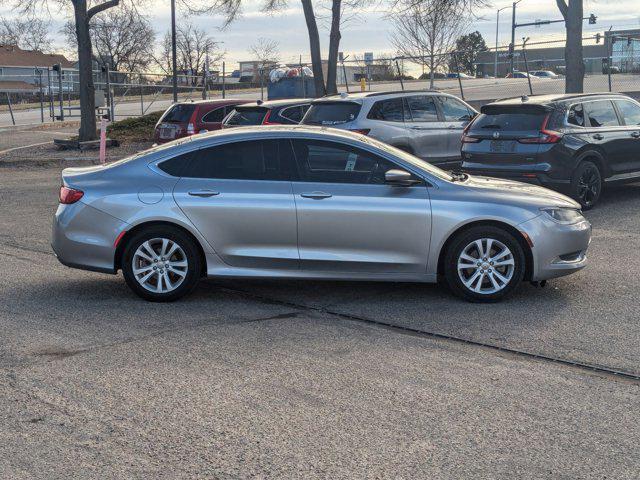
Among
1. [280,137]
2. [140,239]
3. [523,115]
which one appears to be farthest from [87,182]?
[523,115]

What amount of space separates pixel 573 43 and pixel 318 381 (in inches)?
713

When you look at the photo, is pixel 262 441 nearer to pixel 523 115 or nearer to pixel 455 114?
pixel 523 115

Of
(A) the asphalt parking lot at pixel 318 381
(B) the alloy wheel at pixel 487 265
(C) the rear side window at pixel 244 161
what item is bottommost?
(A) the asphalt parking lot at pixel 318 381

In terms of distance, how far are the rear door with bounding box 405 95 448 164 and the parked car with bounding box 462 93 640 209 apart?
7.51 ft

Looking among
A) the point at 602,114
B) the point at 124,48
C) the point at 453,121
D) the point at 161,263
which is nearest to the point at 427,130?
the point at 453,121

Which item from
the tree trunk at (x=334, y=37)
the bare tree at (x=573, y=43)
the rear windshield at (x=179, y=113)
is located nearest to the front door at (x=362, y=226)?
the rear windshield at (x=179, y=113)

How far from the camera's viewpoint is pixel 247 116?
1700 cm

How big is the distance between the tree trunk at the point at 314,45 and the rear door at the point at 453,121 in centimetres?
1244

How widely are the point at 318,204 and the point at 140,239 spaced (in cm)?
157

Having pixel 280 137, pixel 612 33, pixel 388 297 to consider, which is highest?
pixel 612 33

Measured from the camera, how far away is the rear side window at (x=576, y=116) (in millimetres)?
13023

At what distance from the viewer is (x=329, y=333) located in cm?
682

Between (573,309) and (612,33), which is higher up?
(612,33)

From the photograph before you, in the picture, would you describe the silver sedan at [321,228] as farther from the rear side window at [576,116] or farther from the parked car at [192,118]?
the parked car at [192,118]
